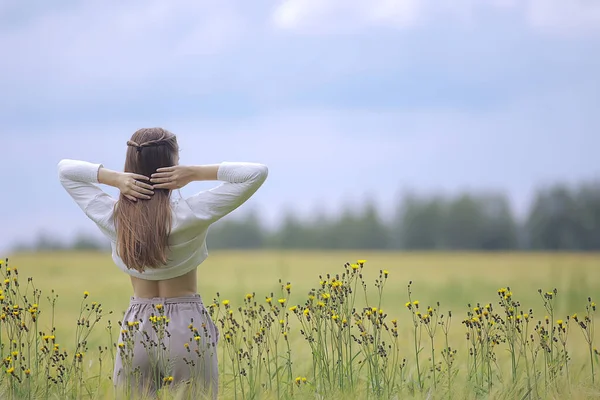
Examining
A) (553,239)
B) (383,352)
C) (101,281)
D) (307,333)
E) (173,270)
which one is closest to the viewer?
(173,270)

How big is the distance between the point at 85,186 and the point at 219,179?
98 cm

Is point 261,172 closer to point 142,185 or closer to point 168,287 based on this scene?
point 142,185

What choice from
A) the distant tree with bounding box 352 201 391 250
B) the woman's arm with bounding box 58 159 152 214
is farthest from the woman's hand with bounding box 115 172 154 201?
the distant tree with bounding box 352 201 391 250

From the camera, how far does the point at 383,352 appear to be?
4.61 metres

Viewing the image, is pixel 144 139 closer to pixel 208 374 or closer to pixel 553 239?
pixel 208 374

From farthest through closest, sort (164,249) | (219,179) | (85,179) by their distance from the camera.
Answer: (85,179), (219,179), (164,249)

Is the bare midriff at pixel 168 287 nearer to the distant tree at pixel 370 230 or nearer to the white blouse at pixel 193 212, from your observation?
the white blouse at pixel 193 212

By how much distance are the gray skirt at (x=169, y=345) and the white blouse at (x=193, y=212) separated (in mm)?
217

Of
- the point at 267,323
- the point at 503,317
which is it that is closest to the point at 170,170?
the point at 267,323

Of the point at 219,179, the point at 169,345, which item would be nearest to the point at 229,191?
the point at 219,179

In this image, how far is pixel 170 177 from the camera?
4289 millimetres

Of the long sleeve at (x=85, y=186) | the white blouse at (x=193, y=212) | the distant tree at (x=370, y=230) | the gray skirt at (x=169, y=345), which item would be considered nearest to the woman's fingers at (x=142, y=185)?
the white blouse at (x=193, y=212)

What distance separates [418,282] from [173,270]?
1135 cm

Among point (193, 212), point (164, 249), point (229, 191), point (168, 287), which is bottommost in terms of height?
point (168, 287)
